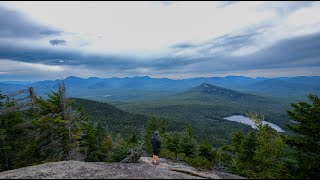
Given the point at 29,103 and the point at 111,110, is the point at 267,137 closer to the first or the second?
the point at 29,103

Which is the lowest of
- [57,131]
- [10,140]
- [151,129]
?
[151,129]

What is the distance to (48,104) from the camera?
2709 cm

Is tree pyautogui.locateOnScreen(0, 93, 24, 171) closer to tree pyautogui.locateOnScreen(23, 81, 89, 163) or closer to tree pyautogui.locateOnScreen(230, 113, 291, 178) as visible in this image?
tree pyautogui.locateOnScreen(23, 81, 89, 163)

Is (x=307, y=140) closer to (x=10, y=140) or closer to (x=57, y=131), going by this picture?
(x=57, y=131)

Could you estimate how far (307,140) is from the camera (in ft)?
71.0

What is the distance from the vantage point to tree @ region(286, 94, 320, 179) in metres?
19.7

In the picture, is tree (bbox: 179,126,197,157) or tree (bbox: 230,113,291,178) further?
tree (bbox: 179,126,197,157)

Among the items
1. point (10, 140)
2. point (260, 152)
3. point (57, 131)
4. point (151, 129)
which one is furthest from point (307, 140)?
point (151, 129)

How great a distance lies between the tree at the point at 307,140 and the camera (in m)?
19.7

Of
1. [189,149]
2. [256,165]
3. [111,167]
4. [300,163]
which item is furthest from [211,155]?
[111,167]

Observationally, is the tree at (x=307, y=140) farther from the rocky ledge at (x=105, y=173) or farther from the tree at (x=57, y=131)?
the tree at (x=57, y=131)

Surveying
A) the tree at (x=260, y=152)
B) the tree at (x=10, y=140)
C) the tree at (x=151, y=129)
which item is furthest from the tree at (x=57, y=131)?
the tree at (x=151, y=129)

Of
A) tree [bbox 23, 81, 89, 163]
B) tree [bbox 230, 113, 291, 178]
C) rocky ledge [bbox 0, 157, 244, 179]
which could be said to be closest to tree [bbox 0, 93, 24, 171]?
tree [bbox 23, 81, 89, 163]

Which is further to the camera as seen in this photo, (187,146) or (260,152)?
(187,146)
